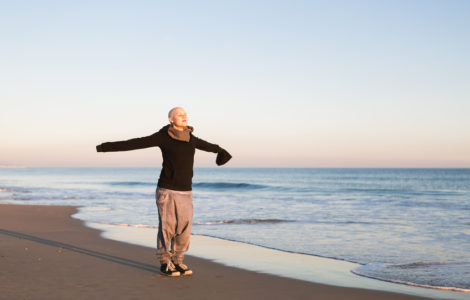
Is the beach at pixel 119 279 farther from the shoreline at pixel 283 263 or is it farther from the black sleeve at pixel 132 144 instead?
the black sleeve at pixel 132 144

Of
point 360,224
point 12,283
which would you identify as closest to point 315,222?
point 360,224

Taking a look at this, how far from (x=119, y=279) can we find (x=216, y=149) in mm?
1913

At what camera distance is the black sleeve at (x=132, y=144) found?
521 centimetres

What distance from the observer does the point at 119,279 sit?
558 cm

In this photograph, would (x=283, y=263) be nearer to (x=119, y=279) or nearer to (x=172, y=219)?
(x=172, y=219)

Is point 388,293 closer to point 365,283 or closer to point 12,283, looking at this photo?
point 365,283

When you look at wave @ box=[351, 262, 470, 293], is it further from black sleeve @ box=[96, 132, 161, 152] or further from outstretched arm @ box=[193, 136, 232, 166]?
black sleeve @ box=[96, 132, 161, 152]

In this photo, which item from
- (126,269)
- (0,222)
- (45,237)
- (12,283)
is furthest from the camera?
(0,222)

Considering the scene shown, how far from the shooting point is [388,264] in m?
7.30

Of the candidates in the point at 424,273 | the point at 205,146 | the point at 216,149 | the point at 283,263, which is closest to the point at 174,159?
the point at 205,146

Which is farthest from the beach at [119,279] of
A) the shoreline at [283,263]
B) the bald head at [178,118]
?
the bald head at [178,118]

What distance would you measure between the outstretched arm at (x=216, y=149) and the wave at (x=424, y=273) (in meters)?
2.44

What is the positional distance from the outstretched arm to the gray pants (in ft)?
1.83

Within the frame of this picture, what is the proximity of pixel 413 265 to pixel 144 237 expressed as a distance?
5.19m
